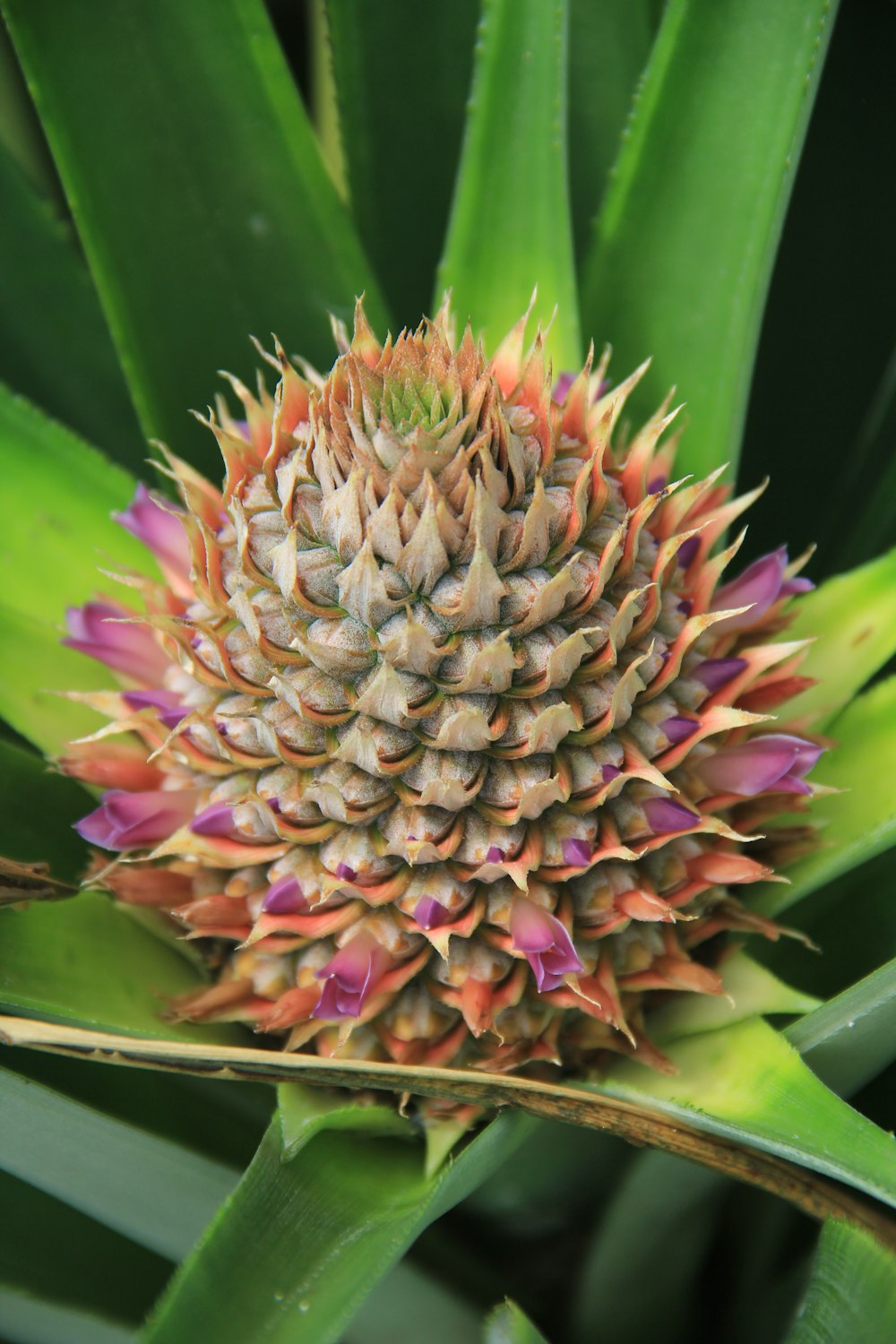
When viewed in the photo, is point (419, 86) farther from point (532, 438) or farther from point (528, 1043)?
point (528, 1043)

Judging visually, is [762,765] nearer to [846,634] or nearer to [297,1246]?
[846,634]

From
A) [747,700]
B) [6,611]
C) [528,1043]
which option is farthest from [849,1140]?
[6,611]

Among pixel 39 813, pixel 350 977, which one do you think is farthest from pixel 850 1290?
pixel 39 813

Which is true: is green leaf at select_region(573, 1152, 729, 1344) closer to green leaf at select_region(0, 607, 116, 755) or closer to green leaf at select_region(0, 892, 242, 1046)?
green leaf at select_region(0, 892, 242, 1046)

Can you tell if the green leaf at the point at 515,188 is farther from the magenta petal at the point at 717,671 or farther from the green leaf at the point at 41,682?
the green leaf at the point at 41,682

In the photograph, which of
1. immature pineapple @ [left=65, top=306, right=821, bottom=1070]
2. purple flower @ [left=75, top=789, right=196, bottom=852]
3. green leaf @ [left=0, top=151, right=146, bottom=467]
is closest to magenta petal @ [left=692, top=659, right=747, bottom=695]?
immature pineapple @ [left=65, top=306, right=821, bottom=1070]

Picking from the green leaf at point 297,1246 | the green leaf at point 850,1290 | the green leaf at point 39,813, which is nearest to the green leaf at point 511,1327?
the green leaf at point 297,1246
